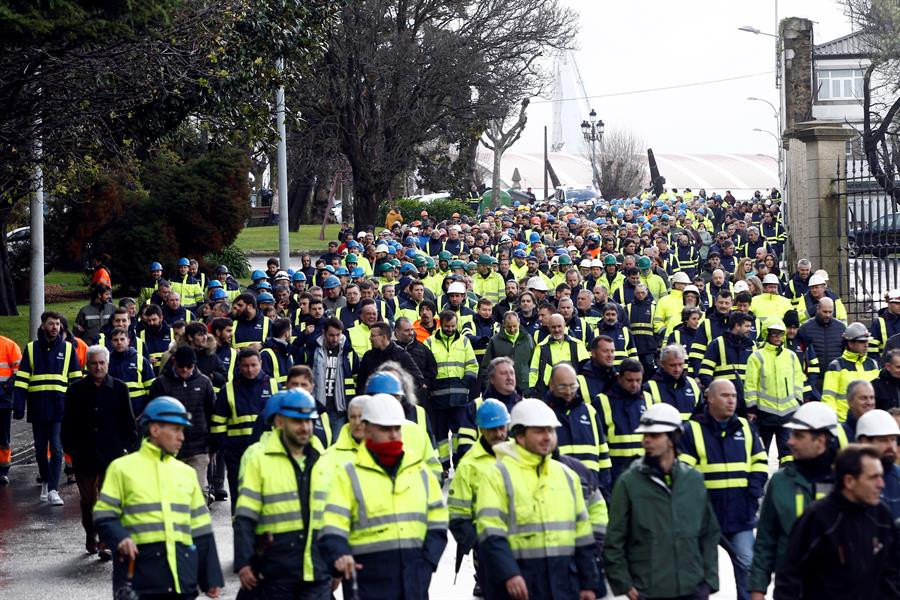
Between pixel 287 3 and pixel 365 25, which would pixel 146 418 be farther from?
pixel 365 25

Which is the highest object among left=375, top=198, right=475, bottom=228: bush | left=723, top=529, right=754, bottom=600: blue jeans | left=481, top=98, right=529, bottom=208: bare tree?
left=481, top=98, right=529, bottom=208: bare tree

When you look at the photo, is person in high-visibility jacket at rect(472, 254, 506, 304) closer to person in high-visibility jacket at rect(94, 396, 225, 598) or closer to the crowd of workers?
the crowd of workers

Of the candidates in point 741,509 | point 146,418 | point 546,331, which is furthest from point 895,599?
point 546,331

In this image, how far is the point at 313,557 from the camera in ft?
25.9

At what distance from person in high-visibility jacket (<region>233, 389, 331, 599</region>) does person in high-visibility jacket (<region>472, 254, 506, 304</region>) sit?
45.0 feet

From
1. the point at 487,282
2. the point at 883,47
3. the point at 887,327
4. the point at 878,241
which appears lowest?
the point at 887,327

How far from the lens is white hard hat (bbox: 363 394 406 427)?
7215mm

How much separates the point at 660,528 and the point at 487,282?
14.6m

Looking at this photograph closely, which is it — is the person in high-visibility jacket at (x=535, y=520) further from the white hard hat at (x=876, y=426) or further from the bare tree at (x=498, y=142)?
the bare tree at (x=498, y=142)

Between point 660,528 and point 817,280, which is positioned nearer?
point 660,528

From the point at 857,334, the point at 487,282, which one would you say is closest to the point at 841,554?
the point at 857,334

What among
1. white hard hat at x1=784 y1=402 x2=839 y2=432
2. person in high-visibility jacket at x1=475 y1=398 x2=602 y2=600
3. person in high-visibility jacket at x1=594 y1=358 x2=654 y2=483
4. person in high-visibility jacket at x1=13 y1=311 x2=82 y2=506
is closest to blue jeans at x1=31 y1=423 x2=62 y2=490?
person in high-visibility jacket at x1=13 y1=311 x2=82 y2=506

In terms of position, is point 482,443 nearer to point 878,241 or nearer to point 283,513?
point 283,513

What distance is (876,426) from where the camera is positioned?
7.50 m
